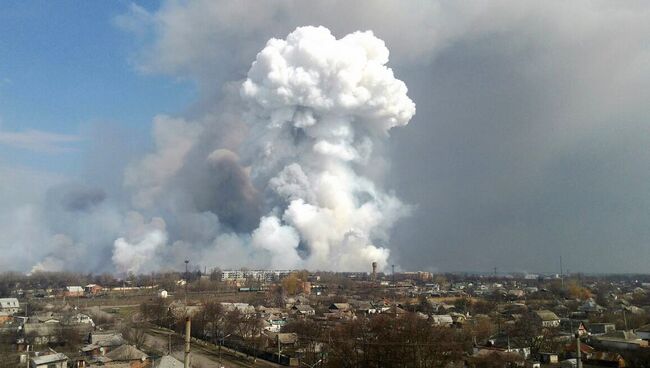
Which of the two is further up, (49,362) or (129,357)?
(129,357)

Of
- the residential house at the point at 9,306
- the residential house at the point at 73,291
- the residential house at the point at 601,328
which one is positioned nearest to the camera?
the residential house at the point at 601,328

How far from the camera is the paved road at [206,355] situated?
2358cm

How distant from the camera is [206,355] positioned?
85.5 ft

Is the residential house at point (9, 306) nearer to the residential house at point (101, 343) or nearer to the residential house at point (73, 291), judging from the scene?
the residential house at point (73, 291)

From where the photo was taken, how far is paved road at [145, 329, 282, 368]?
23.6m

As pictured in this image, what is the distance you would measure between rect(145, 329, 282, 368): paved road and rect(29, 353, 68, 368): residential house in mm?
4280

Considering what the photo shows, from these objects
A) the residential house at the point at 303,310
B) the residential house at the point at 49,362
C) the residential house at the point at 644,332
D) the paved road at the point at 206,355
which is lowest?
the paved road at the point at 206,355

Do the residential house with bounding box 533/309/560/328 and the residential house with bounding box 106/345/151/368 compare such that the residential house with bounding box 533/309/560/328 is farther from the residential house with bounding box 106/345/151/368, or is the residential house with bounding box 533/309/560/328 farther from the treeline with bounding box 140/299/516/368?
the residential house with bounding box 106/345/151/368

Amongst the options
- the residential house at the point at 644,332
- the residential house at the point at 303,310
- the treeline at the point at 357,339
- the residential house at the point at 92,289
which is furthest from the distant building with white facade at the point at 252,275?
the residential house at the point at 644,332

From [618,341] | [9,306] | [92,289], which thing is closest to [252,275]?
[92,289]

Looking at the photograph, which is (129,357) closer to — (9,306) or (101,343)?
(101,343)

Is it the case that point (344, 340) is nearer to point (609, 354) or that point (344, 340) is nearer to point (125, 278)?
point (609, 354)

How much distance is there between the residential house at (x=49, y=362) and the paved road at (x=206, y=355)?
4.28 metres

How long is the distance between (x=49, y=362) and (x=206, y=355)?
22.8ft
